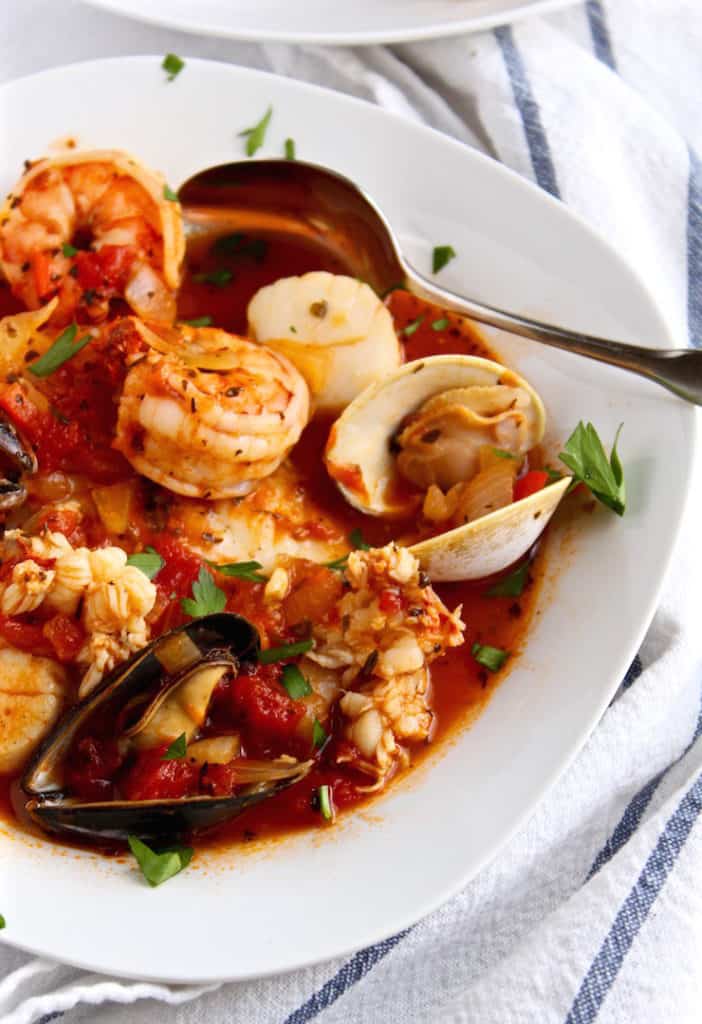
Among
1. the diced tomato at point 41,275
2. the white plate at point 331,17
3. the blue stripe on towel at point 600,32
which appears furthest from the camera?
the blue stripe on towel at point 600,32

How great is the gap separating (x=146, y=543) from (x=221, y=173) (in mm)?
1398

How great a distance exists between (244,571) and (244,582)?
1.7 inches

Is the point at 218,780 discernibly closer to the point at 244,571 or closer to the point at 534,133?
the point at 244,571

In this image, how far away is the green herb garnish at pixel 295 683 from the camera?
3.68 metres

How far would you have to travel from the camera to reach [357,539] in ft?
13.3

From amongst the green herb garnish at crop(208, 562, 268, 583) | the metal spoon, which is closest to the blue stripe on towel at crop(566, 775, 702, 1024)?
the green herb garnish at crop(208, 562, 268, 583)

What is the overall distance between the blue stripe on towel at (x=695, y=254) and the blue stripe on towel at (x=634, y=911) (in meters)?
1.83

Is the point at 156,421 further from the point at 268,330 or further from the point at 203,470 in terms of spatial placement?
the point at 268,330

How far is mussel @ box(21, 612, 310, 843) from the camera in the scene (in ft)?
11.1

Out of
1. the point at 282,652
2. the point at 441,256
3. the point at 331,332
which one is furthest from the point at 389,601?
the point at 441,256

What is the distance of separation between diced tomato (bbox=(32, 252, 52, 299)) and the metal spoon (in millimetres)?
580

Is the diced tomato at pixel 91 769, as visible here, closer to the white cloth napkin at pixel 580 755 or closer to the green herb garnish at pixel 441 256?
the white cloth napkin at pixel 580 755

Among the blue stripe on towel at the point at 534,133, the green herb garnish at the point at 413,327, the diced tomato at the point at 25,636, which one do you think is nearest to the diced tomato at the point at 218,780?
the diced tomato at the point at 25,636

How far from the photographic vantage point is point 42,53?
509 cm
